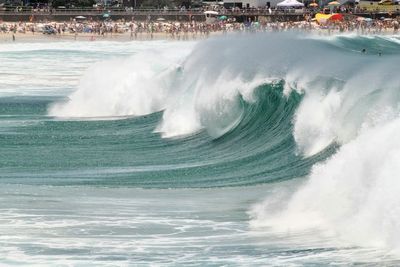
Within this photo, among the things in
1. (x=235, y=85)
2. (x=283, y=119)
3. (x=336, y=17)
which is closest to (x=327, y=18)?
(x=336, y=17)

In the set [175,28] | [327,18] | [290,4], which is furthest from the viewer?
[290,4]

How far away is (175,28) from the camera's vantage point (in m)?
89.3

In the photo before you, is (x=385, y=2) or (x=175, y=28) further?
(x=385, y=2)

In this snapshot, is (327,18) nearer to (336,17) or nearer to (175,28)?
(336,17)

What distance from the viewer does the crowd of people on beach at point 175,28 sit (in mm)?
87312

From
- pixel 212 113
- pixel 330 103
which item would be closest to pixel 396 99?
pixel 330 103

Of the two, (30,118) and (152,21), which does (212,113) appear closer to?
(30,118)

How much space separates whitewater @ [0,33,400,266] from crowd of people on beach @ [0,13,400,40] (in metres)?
48.6

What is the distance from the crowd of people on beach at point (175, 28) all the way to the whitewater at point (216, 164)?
4855 cm

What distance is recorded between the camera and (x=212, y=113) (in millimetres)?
28688

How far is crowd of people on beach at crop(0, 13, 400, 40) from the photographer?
87.3 m

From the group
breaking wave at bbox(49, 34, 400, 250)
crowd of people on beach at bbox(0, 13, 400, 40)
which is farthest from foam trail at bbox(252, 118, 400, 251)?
crowd of people on beach at bbox(0, 13, 400, 40)

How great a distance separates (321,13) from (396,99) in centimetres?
8215

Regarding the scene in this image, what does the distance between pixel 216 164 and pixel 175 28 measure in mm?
66620
